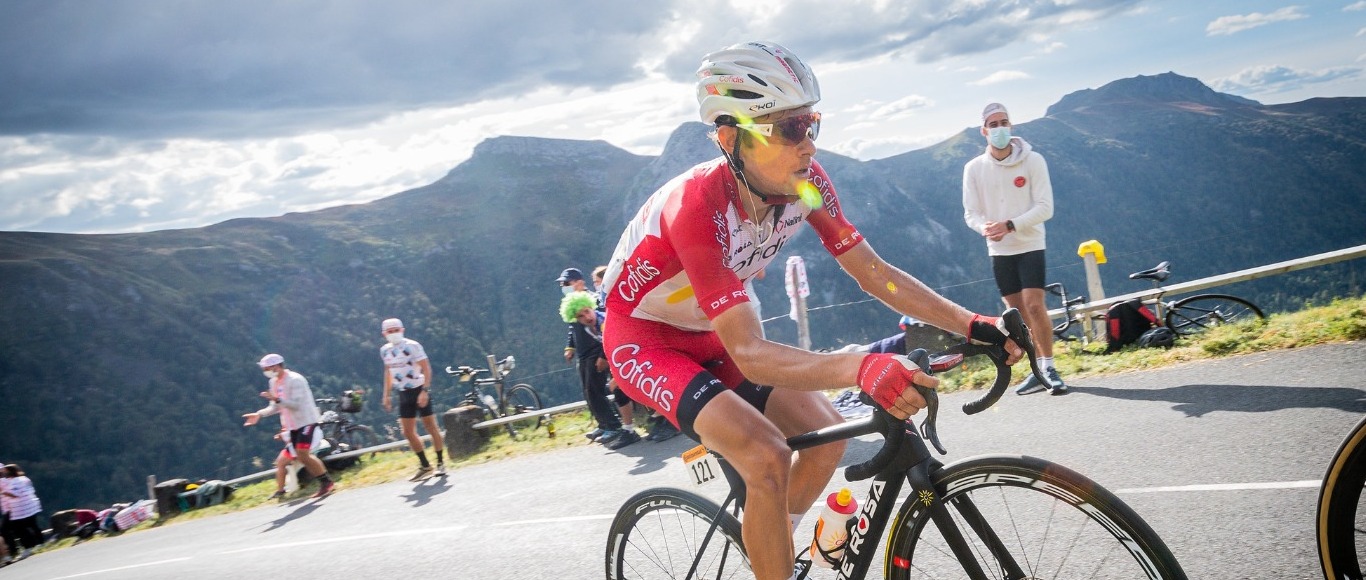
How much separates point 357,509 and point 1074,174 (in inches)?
6671

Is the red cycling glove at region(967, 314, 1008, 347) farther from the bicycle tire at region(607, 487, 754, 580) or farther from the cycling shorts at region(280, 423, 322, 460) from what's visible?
the cycling shorts at region(280, 423, 322, 460)

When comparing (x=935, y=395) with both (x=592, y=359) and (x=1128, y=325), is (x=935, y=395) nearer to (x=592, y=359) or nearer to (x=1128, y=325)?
(x=1128, y=325)

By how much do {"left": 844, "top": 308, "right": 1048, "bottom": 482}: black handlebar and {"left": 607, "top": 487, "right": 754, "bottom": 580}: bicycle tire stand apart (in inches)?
25.8

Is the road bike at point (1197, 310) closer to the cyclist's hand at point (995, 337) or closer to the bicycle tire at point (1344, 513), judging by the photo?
the bicycle tire at point (1344, 513)

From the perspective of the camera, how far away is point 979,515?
2.30 metres

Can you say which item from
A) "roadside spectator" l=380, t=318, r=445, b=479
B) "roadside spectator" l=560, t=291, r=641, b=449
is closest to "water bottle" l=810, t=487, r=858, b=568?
"roadside spectator" l=560, t=291, r=641, b=449

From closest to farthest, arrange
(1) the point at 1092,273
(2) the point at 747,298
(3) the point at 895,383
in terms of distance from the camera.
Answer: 1. (3) the point at 895,383
2. (2) the point at 747,298
3. (1) the point at 1092,273

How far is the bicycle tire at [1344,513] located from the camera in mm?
2047

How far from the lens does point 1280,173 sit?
143 m

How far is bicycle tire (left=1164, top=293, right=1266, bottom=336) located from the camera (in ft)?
28.7

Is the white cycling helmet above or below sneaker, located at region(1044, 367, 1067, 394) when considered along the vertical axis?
above

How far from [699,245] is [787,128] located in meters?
0.51

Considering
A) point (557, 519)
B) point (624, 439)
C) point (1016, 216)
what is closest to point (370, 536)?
point (557, 519)

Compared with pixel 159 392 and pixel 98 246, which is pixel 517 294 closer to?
pixel 159 392
